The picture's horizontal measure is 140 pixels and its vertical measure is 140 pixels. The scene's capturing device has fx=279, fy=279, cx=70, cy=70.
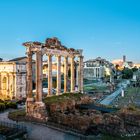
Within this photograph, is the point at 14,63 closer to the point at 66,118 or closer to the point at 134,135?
the point at 66,118

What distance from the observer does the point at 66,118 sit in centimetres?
3312

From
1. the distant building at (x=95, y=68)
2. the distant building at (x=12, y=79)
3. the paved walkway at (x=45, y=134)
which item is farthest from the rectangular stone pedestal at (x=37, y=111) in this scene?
the distant building at (x=95, y=68)

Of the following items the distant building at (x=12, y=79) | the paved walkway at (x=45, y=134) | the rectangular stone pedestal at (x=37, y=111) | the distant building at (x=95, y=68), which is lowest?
the paved walkway at (x=45, y=134)

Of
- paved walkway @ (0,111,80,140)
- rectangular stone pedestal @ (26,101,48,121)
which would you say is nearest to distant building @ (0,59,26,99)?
rectangular stone pedestal @ (26,101,48,121)

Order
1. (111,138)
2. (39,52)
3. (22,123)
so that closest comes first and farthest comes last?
(111,138), (22,123), (39,52)

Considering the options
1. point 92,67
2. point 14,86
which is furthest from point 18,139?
point 92,67

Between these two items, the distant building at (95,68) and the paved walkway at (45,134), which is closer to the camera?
the paved walkway at (45,134)

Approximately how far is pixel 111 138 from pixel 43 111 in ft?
29.3

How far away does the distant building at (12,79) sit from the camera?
6306cm

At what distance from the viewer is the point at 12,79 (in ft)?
208

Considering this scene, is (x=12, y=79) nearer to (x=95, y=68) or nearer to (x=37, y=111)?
(x=37, y=111)

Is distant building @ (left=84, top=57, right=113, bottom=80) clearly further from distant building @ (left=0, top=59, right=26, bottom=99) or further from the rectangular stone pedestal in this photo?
the rectangular stone pedestal

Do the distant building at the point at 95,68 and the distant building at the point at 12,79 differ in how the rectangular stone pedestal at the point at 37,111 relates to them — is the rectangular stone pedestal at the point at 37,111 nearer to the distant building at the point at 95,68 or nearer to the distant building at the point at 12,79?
the distant building at the point at 12,79

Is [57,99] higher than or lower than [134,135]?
higher
